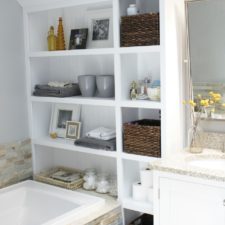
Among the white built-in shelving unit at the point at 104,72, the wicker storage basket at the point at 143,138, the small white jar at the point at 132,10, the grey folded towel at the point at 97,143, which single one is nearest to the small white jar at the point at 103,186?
the white built-in shelving unit at the point at 104,72

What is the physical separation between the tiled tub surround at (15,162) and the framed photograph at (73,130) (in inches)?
15.2

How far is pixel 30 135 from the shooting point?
135 inches

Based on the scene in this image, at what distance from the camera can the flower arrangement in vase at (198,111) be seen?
262cm

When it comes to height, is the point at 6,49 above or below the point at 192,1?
below

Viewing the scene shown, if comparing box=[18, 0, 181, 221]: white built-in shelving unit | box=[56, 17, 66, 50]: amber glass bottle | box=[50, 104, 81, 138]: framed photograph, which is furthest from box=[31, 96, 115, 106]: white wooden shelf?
box=[56, 17, 66, 50]: amber glass bottle

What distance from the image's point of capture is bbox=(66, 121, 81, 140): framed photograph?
328 centimetres

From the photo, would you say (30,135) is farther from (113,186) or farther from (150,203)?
(150,203)

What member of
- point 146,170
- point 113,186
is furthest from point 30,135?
point 146,170

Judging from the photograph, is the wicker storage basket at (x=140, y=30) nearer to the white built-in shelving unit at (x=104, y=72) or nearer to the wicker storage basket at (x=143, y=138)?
the white built-in shelving unit at (x=104, y=72)

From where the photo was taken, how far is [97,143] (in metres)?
2.94

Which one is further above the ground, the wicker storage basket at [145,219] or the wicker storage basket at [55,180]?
the wicker storage basket at [55,180]

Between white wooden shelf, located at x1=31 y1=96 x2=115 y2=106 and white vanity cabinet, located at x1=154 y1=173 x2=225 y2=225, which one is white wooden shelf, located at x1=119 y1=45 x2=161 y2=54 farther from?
white vanity cabinet, located at x1=154 y1=173 x2=225 y2=225

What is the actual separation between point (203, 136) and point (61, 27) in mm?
1508

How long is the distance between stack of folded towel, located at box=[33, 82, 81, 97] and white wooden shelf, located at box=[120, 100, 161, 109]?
605mm
